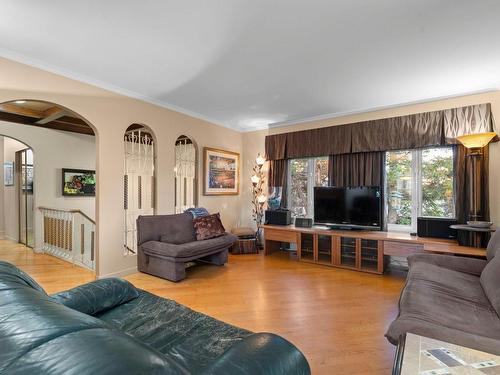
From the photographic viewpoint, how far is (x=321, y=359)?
1.83m

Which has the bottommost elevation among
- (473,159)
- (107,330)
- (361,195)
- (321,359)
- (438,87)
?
(321,359)

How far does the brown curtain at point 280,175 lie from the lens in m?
5.06

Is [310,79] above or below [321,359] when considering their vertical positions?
above

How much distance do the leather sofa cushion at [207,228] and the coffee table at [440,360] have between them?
9.88 ft

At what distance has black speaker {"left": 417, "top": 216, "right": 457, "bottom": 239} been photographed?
3.35 meters

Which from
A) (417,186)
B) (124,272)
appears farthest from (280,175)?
(124,272)

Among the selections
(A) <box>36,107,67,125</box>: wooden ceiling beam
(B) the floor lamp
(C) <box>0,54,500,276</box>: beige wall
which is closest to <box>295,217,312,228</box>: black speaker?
(C) <box>0,54,500,276</box>: beige wall

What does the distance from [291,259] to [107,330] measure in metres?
4.02

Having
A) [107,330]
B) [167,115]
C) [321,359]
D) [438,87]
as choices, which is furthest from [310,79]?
[107,330]

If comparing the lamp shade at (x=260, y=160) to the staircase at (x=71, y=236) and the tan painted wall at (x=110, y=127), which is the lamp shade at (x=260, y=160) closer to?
the tan painted wall at (x=110, y=127)

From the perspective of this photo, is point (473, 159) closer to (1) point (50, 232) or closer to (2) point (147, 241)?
(2) point (147, 241)

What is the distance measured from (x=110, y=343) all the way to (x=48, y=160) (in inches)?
228

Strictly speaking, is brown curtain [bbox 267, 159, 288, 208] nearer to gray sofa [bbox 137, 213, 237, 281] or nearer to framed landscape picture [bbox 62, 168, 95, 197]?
gray sofa [bbox 137, 213, 237, 281]

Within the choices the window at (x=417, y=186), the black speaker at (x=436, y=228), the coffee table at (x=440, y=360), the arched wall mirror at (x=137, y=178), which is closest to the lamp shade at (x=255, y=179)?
the arched wall mirror at (x=137, y=178)
